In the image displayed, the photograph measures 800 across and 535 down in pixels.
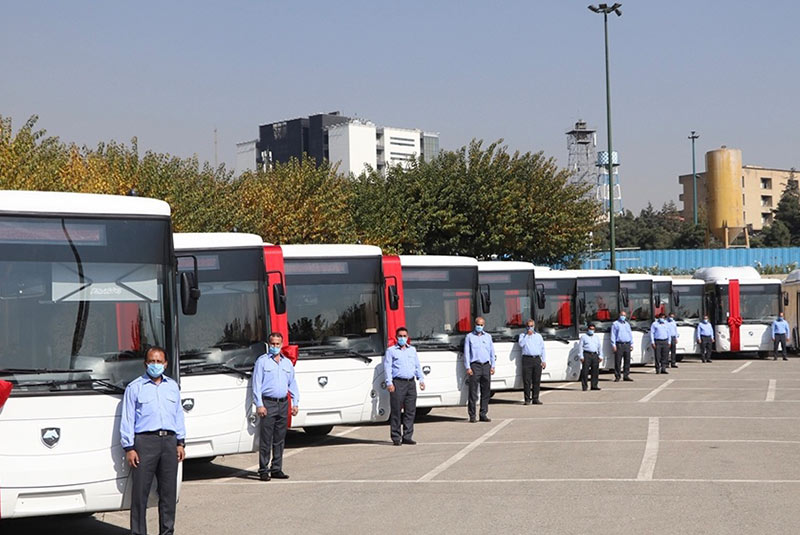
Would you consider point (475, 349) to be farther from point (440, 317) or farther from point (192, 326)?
point (192, 326)

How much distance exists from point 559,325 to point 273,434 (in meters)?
16.0

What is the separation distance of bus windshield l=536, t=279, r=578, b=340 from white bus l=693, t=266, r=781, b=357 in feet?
44.1

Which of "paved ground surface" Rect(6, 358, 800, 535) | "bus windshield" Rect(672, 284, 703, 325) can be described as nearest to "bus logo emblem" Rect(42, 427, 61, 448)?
"paved ground surface" Rect(6, 358, 800, 535)

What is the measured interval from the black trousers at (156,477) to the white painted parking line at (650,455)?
5538 mm

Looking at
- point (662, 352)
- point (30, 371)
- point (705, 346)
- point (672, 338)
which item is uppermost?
point (30, 371)

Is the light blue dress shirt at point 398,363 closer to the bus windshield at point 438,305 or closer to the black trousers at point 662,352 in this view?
the bus windshield at point 438,305

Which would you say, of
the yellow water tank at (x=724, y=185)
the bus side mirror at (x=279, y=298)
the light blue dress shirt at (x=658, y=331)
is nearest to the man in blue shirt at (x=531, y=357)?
the bus side mirror at (x=279, y=298)

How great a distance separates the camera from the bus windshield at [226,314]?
49.0ft

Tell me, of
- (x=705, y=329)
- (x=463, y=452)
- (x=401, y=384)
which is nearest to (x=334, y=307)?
(x=401, y=384)

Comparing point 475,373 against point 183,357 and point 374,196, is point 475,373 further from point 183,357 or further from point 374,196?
point 374,196

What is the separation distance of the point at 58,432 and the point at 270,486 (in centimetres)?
459

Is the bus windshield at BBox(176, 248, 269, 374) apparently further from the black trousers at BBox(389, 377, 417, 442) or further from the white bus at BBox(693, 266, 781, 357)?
the white bus at BBox(693, 266, 781, 357)

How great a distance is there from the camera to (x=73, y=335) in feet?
33.5

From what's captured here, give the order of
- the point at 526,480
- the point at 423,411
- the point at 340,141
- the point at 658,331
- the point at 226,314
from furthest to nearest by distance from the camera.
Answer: the point at 340,141 → the point at 658,331 → the point at 423,411 → the point at 226,314 → the point at 526,480
